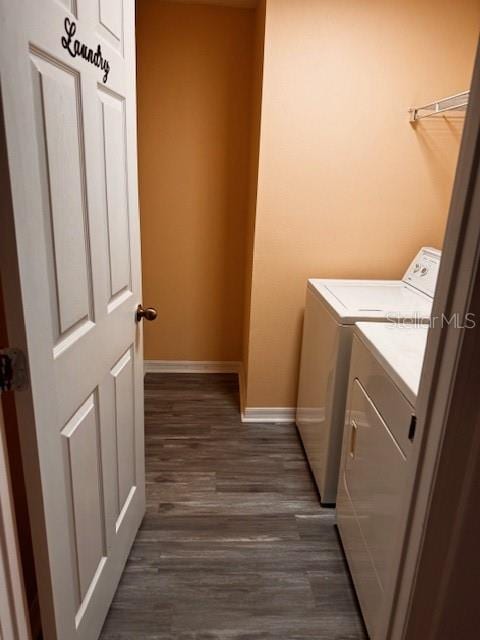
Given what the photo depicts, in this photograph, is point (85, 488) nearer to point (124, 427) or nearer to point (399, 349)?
point (124, 427)

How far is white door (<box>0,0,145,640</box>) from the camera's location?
31.6 inches

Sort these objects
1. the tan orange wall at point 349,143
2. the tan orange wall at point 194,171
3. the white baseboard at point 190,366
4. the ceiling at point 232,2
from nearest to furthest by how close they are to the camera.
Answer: the tan orange wall at point 349,143, the ceiling at point 232,2, the tan orange wall at point 194,171, the white baseboard at point 190,366

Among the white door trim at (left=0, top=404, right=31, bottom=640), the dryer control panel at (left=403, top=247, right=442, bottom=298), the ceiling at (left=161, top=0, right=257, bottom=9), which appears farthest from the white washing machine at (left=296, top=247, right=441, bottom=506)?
the ceiling at (left=161, top=0, right=257, bottom=9)

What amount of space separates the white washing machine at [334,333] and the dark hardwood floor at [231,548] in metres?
0.20

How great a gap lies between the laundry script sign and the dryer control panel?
1.65 meters

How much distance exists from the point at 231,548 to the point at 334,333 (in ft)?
3.14

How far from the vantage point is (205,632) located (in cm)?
143

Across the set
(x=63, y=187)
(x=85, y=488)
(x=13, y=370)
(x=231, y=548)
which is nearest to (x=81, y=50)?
(x=63, y=187)

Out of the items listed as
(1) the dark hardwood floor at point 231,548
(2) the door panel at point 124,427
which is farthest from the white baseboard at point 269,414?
(2) the door panel at point 124,427

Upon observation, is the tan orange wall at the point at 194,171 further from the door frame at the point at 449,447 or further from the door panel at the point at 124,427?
the door frame at the point at 449,447

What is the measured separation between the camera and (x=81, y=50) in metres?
1.02

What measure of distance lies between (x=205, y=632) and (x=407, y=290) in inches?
68.0

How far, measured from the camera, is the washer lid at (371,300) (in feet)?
5.86

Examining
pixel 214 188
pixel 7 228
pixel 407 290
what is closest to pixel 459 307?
pixel 7 228
